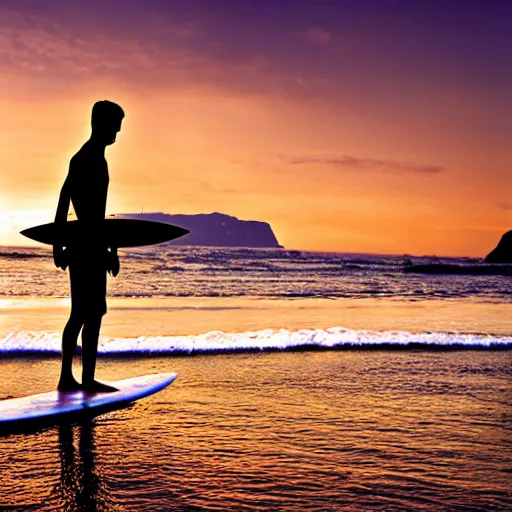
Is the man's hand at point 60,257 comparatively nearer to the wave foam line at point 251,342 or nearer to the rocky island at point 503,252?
Result: the wave foam line at point 251,342

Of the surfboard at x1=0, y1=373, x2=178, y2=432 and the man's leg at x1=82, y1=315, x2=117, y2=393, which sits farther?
the man's leg at x1=82, y1=315, x2=117, y2=393

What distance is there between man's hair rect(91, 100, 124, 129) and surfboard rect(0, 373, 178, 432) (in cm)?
226

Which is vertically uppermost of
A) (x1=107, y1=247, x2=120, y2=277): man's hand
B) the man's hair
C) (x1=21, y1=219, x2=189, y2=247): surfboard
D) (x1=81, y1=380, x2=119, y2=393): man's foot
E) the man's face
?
the man's hair

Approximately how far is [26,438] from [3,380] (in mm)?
2028

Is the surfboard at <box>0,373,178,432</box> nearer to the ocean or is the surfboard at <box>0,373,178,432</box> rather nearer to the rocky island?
the ocean

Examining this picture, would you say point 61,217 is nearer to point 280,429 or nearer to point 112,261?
point 112,261

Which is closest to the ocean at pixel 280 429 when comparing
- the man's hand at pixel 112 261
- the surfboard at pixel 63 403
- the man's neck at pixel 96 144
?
the surfboard at pixel 63 403

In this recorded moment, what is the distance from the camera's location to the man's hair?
202 inches

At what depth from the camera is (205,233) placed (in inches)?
6693

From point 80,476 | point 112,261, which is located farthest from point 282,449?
point 112,261

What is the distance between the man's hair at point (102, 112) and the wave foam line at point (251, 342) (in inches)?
128

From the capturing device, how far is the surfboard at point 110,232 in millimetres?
5059

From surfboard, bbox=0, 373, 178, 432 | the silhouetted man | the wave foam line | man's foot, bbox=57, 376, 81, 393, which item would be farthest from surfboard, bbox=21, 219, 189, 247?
the wave foam line

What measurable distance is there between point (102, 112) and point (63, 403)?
2413mm
